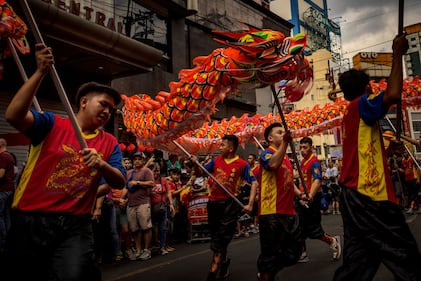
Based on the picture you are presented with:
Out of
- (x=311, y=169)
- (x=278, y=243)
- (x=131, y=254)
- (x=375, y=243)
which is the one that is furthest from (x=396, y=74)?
(x=131, y=254)

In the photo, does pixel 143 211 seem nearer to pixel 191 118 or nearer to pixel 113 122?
pixel 191 118

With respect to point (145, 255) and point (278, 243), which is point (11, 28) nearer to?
point (278, 243)

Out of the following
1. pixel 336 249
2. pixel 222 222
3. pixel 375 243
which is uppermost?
pixel 375 243

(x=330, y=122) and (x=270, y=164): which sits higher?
(x=330, y=122)

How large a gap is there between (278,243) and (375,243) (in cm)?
146

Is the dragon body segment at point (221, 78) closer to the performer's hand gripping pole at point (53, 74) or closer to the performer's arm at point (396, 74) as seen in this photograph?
the performer's arm at point (396, 74)

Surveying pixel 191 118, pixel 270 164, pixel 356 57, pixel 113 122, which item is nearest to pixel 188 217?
pixel 113 122

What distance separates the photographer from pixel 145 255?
7035 mm

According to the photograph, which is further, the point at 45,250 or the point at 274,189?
the point at 274,189

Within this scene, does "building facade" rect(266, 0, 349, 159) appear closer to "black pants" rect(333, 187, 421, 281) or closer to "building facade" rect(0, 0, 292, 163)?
"building facade" rect(0, 0, 292, 163)

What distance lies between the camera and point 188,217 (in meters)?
9.24

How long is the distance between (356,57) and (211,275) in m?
50.2

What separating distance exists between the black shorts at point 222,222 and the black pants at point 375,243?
2380mm

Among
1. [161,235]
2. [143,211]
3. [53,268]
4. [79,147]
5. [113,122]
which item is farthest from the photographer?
[113,122]
